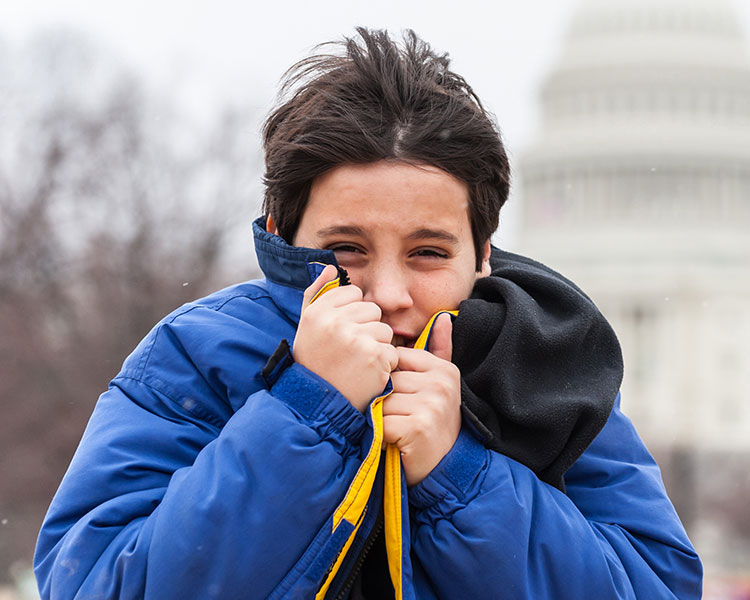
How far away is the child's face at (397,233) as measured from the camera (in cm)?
175

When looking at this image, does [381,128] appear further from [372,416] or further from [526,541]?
[526,541]

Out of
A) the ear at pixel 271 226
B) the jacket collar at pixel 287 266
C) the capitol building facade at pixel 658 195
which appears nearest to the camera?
the jacket collar at pixel 287 266

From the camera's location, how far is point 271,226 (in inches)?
75.7

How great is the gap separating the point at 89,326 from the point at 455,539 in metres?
15.3

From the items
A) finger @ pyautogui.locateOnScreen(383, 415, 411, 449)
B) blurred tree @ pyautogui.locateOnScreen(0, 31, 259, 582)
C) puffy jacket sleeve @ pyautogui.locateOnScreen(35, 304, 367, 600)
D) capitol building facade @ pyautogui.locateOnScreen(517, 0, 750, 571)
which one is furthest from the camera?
capitol building facade @ pyautogui.locateOnScreen(517, 0, 750, 571)

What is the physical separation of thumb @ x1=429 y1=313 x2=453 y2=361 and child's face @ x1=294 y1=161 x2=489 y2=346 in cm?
5

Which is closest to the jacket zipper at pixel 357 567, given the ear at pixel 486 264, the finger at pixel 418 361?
the finger at pixel 418 361

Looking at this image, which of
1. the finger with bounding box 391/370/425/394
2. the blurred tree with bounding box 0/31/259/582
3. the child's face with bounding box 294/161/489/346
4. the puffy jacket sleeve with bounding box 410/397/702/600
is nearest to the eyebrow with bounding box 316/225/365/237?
the child's face with bounding box 294/161/489/346

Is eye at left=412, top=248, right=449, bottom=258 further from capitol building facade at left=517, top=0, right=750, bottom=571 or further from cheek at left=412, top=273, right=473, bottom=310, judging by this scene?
capitol building facade at left=517, top=0, right=750, bottom=571

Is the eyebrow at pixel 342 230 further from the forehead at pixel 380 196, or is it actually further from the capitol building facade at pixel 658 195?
the capitol building facade at pixel 658 195

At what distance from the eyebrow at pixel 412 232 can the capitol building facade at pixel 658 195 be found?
51895mm

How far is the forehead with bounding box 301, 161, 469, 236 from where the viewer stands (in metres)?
1.74

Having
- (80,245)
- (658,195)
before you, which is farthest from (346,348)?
(658,195)

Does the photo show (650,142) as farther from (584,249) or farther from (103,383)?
(103,383)
